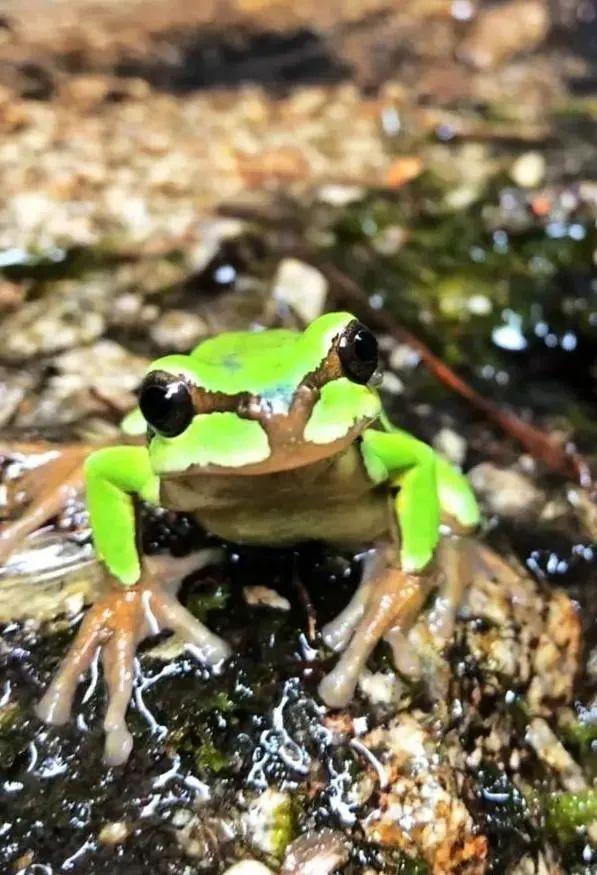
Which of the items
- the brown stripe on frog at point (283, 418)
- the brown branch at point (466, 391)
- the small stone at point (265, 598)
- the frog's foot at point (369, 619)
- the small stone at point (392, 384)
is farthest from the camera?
the small stone at point (392, 384)

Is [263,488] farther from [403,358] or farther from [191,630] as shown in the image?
[403,358]

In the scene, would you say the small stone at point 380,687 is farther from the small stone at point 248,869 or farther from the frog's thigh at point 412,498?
the small stone at point 248,869

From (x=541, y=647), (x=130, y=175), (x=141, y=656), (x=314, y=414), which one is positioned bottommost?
(x=541, y=647)

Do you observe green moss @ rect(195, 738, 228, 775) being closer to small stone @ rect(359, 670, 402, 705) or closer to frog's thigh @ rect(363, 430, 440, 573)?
small stone @ rect(359, 670, 402, 705)

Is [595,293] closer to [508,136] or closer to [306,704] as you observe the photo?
[508,136]

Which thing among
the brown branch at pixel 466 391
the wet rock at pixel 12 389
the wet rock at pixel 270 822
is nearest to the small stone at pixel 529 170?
the brown branch at pixel 466 391

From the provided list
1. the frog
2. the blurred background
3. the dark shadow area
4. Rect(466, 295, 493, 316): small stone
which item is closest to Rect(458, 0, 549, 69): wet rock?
the blurred background

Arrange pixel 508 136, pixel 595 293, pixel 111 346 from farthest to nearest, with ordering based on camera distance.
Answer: pixel 508 136 → pixel 595 293 → pixel 111 346

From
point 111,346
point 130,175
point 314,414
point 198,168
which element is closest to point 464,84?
point 198,168
